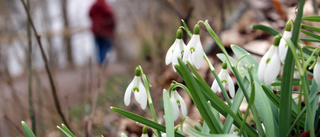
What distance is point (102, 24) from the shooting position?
7.35 metres

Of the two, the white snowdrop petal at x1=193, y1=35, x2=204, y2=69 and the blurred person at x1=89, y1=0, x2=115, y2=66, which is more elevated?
the blurred person at x1=89, y1=0, x2=115, y2=66

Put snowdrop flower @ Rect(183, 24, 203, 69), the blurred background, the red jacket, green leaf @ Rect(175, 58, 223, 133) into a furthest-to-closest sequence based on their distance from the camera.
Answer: the red jacket
the blurred background
snowdrop flower @ Rect(183, 24, 203, 69)
green leaf @ Rect(175, 58, 223, 133)

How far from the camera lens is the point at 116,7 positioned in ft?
31.4

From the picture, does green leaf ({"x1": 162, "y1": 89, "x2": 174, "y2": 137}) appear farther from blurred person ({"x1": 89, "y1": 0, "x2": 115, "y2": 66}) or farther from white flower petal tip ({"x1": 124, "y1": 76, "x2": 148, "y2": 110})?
blurred person ({"x1": 89, "y1": 0, "x2": 115, "y2": 66})

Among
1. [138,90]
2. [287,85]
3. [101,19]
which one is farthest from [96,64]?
[101,19]

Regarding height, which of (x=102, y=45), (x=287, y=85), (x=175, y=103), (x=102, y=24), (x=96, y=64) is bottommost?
(x=287, y=85)

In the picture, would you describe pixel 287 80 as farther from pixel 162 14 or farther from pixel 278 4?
pixel 162 14

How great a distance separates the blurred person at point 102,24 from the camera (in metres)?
7.28

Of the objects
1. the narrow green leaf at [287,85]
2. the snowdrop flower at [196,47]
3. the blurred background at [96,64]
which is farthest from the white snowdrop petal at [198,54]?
the blurred background at [96,64]

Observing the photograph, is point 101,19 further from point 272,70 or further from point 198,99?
point 272,70

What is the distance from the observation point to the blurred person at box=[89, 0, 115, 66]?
7.28m

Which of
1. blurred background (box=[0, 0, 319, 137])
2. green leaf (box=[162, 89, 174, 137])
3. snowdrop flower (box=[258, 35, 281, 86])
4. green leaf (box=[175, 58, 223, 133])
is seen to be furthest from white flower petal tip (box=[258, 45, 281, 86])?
blurred background (box=[0, 0, 319, 137])

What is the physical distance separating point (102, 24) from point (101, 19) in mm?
130

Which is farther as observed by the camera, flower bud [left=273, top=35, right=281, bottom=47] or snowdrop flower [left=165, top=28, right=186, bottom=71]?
snowdrop flower [left=165, top=28, right=186, bottom=71]
